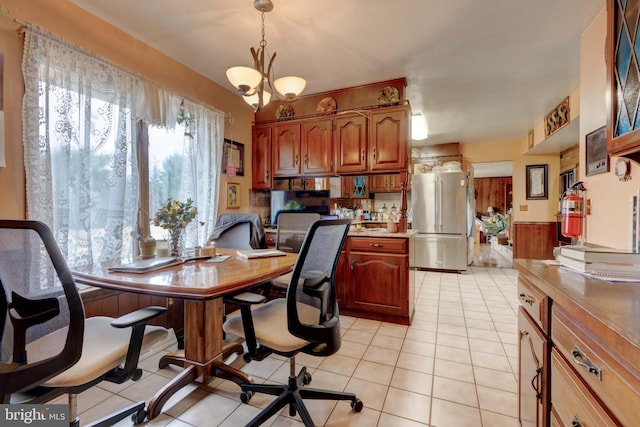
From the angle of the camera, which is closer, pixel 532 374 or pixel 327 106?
pixel 532 374

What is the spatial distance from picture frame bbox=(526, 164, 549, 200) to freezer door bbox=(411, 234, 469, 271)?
168cm

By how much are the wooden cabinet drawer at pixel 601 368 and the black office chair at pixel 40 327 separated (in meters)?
1.45

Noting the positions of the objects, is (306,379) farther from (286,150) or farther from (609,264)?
(286,150)

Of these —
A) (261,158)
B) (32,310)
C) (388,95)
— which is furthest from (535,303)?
(261,158)

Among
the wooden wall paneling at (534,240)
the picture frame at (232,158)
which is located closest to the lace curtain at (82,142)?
the picture frame at (232,158)

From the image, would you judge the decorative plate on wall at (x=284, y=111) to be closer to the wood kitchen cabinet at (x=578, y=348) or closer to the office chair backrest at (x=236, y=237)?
the office chair backrest at (x=236, y=237)

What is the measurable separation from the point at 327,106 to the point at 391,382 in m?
2.94

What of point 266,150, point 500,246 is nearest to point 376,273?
point 266,150

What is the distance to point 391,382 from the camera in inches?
72.1

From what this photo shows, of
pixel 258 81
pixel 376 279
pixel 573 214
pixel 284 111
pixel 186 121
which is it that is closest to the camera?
pixel 573 214

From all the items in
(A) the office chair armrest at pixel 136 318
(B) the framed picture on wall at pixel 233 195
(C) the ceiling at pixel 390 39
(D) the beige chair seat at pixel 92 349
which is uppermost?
(C) the ceiling at pixel 390 39

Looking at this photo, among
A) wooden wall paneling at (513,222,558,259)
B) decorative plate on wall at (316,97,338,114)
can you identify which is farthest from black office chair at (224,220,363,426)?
wooden wall paneling at (513,222,558,259)

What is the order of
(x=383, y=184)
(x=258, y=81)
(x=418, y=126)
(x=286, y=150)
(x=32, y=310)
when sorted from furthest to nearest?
(x=383, y=184) → (x=418, y=126) → (x=286, y=150) → (x=258, y=81) → (x=32, y=310)

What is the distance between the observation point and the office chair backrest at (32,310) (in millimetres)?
903
